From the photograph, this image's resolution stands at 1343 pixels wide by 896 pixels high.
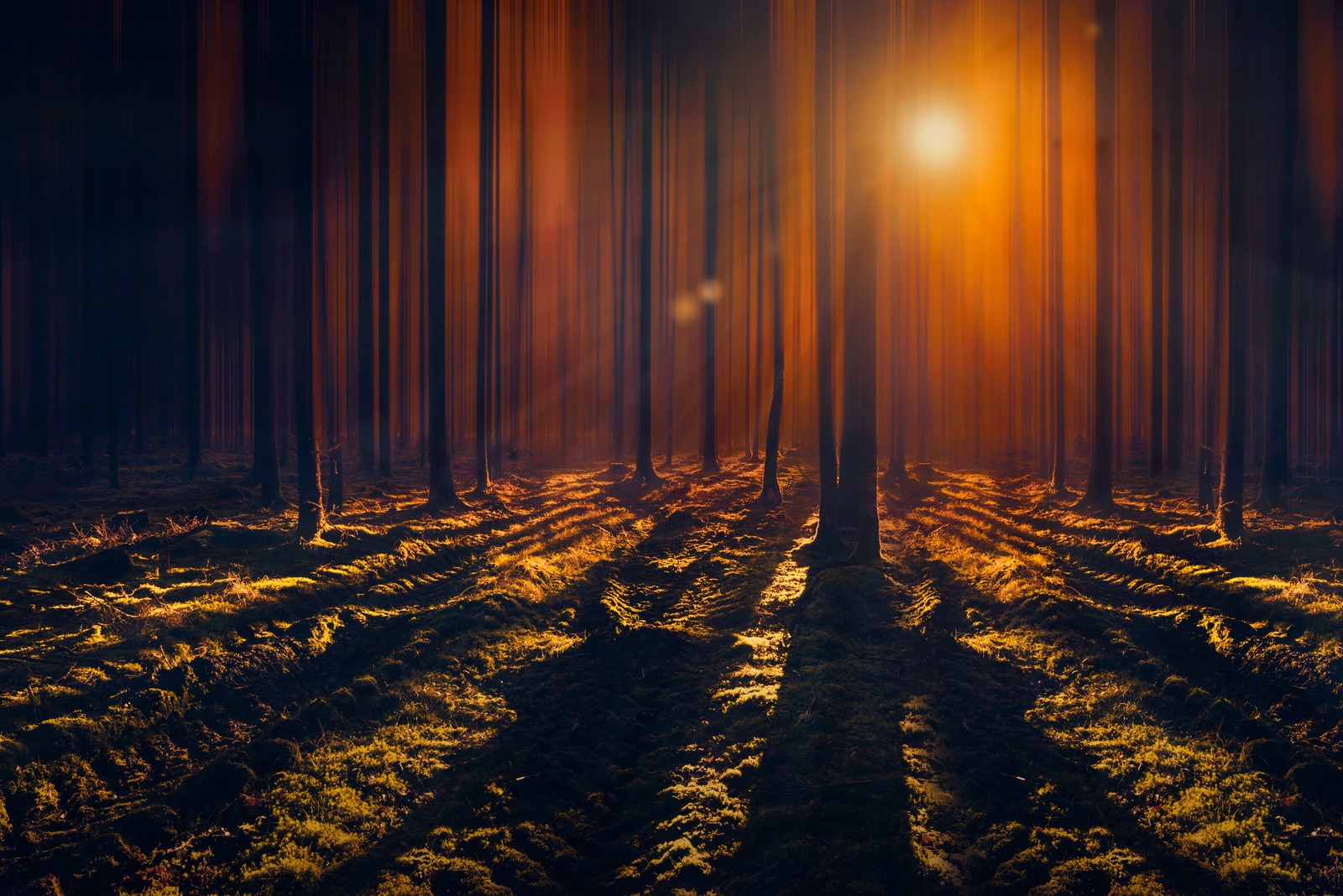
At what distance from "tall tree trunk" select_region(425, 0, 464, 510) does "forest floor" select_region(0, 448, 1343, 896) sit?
7.19 metres

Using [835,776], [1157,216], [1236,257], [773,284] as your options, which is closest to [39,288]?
[773,284]

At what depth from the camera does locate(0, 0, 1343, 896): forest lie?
5.83 m

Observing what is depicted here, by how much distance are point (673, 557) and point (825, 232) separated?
9936 millimetres

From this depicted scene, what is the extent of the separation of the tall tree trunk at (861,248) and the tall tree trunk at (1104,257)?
826 centimetres

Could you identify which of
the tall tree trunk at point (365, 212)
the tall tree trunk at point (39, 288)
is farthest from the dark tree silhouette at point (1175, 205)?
the tall tree trunk at point (39, 288)

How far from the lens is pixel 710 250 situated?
113 feet

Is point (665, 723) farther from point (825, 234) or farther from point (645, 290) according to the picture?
point (645, 290)

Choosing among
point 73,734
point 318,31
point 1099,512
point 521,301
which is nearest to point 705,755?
point 73,734

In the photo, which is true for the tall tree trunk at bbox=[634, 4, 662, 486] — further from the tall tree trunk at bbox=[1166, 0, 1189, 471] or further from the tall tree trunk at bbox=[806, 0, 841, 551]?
the tall tree trunk at bbox=[1166, 0, 1189, 471]

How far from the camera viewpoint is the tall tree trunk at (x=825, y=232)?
63.4 feet

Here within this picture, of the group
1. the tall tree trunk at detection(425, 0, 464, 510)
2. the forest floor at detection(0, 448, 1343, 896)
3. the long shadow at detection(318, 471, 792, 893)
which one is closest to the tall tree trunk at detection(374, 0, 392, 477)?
the tall tree trunk at detection(425, 0, 464, 510)

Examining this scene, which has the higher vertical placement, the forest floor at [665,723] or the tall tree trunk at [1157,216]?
the tall tree trunk at [1157,216]

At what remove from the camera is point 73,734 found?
671cm

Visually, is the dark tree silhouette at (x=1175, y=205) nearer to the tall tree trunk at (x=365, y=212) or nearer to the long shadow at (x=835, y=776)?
the long shadow at (x=835, y=776)
